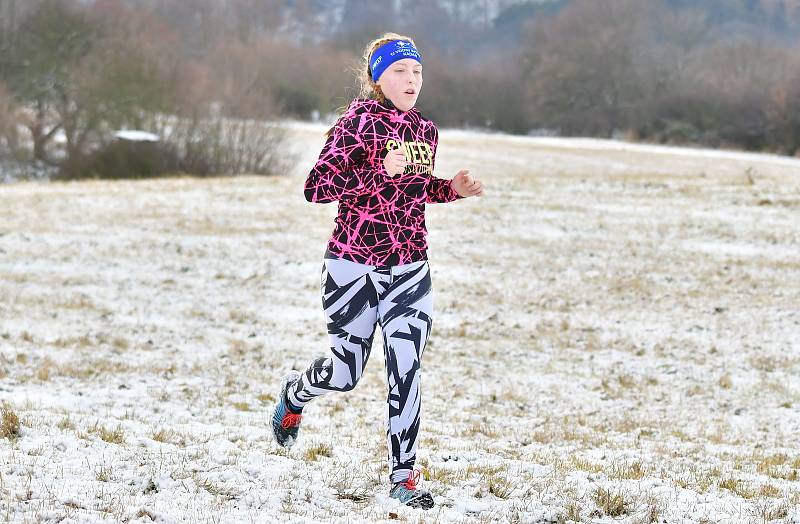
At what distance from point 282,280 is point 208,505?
13367 millimetres

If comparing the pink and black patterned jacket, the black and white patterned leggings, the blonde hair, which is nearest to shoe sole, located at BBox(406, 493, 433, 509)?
the black and white patterned leggings

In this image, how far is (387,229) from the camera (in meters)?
5.10

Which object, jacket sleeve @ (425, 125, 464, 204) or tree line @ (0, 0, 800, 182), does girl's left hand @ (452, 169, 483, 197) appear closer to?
jacket sleeve @ (425, 125, 464, 204)

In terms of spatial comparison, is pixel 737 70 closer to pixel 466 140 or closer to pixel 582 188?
pixel 466 140

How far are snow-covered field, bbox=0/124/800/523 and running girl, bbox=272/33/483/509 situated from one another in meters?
0.62

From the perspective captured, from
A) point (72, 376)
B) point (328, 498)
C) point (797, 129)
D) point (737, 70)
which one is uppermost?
point (737, 70)

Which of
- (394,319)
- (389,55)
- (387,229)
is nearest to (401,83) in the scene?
(389,55)

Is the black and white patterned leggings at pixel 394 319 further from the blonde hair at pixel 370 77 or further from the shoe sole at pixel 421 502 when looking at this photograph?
the blonde hair at pixel 370 77

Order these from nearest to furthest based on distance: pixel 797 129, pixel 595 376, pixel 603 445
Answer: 1. pixel 603 445
2. pixel 595 376
3. pixel 797 129

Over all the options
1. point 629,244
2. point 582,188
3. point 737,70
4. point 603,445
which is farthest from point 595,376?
point 737,70

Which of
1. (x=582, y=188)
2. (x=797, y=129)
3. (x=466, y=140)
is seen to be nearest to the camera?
(x=582, y=188)

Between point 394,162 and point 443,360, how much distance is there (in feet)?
25.7

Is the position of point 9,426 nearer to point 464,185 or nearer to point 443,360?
point 464,185

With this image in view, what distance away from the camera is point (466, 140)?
6912 cm
